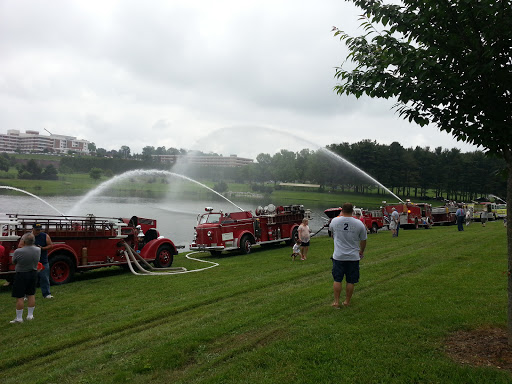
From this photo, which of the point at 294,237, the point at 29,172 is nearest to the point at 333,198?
the point at 294,237

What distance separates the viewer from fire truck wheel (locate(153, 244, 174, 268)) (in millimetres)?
15453

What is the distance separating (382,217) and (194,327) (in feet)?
92.9

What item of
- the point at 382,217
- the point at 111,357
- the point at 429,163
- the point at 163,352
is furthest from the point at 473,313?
the point at 429,163

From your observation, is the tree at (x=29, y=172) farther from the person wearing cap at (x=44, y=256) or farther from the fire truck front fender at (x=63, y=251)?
the person wearing cap at (x=44, y=256)

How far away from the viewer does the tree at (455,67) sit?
514cm

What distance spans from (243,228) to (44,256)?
1085cm

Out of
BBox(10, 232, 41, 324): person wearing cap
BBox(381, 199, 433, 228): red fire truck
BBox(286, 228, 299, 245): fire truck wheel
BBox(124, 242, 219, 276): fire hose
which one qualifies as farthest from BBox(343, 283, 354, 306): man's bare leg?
BBox(381, 199, 433, 228): red fire truck

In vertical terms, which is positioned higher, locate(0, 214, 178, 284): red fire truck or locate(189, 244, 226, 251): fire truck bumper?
locate(0, 214, 178, 284): red fire truck

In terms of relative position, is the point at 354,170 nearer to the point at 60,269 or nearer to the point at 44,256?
the point at 60,269

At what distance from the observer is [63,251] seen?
41.9 ft

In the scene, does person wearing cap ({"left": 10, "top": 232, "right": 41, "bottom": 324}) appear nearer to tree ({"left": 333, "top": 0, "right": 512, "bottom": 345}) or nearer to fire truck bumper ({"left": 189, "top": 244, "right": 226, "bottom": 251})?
tree ({"left": 333, "top": 0, "right": 512, "bottom": 345})

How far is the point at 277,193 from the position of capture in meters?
54.8

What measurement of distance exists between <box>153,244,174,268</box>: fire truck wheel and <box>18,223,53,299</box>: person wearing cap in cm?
475

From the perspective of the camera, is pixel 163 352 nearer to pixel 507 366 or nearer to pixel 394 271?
pixel 507 366
